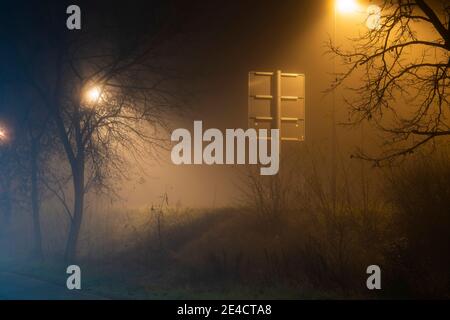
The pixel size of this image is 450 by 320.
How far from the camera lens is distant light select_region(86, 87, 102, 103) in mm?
16266

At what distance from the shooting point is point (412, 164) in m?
13.3

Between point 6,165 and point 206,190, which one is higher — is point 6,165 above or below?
above

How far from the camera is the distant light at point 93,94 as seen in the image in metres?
16.3

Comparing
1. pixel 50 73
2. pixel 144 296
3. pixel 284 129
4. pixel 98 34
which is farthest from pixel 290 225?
pixel 50 73

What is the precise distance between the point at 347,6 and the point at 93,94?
737 cm

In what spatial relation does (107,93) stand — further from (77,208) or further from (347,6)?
(347,6)

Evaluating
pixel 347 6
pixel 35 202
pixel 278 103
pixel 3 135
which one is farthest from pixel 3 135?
pixel 347 6

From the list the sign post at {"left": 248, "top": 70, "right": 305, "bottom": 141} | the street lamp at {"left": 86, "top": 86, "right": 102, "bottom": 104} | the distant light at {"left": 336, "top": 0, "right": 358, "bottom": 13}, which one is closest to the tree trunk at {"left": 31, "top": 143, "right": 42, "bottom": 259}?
the street lamp at {"left": 86, "top": 86, "right": 102, "bottom": 104}

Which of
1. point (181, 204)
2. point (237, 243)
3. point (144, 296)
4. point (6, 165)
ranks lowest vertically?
point (144, 296)

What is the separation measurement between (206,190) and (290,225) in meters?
3.16

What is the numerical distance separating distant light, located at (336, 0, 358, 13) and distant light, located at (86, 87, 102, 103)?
22.9 feet

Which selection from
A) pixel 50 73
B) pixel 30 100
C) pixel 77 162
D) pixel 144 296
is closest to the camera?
pixel 144 296

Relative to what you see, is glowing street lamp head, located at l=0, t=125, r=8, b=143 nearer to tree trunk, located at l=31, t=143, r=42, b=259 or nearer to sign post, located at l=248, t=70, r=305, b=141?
tree trunk, located at l=31, t=143, r=42, b=259

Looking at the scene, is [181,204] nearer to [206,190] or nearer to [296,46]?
[206,190]
